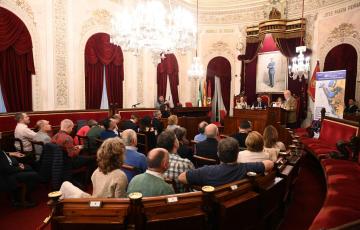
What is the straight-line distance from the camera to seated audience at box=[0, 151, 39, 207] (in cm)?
312

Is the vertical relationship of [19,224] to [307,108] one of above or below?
below

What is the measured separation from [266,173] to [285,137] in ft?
17.5

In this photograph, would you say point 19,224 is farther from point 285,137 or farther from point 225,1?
point 225,1

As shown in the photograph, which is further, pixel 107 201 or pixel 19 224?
pixel 19 224

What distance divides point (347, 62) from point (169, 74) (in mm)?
6173

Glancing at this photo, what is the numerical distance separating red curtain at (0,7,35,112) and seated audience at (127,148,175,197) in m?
5.53

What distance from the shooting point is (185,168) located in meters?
2.55

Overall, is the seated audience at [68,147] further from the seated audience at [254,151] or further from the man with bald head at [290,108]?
the man with bald head at [290,108]

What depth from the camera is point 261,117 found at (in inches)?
308

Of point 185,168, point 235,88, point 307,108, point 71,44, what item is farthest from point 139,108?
point 185,168

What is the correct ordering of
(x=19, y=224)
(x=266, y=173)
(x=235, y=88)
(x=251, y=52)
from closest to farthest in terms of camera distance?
(x=266, y=173), (x=19, y=224), (x=251, y=52), (x=235, y=88)

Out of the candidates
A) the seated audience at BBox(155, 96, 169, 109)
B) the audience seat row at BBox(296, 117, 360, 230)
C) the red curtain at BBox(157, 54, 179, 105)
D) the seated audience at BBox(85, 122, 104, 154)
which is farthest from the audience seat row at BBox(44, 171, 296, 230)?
the red curtain at BBox(157, 54, 179, 105)

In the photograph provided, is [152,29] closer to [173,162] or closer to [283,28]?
[173,162]

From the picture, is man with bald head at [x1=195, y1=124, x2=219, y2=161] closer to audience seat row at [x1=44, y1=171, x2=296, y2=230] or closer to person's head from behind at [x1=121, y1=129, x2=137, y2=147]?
person's head from behind at [x1=121, y1=129, x2=137, y2=147]
